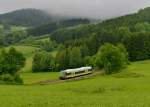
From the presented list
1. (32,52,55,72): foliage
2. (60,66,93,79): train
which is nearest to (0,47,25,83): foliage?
(60,66,93,79): train

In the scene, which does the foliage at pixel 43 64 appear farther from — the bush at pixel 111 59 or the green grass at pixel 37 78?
the bush at pixel 111 59

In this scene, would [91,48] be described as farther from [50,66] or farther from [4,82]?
[4,82]

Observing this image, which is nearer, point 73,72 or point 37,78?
point 73,72

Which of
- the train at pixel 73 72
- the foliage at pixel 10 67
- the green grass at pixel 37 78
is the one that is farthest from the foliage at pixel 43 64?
the train at pixel 73 72

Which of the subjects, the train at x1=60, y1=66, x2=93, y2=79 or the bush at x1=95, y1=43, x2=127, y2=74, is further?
the bush at x1=95, y1=43, x2=127, y2=74

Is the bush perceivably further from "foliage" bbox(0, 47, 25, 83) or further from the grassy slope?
"foliage" bbox(0, 47, 25, 83)

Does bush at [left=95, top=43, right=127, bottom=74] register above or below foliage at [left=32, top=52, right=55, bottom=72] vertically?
above

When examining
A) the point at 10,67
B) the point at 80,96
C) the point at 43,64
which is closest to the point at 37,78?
the point at 10,67

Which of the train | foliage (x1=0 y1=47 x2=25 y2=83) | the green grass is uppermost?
foliage (x1=0 y1=47 x2=25 y2=83)

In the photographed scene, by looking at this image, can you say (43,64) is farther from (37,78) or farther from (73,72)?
(73,72)

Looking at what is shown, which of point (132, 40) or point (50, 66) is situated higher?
point (132, 40)

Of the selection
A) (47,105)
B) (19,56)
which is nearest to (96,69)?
(19,56)

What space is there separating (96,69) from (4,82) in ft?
158

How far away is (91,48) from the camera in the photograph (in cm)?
19038
